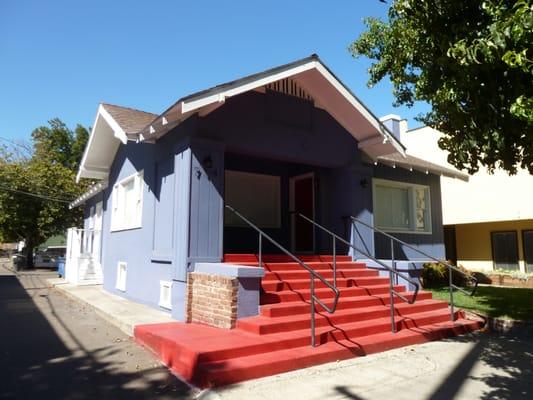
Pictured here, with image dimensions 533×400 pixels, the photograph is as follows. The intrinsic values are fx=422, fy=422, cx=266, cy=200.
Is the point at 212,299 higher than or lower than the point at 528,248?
lower

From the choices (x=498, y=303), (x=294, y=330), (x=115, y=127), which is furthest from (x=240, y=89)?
(x=498, y=303)

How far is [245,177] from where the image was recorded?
1108 cm

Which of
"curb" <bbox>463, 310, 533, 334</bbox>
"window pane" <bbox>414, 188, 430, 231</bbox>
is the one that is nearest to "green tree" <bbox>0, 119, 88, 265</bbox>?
"window pane" <bbox>414, 188, 430, 231</bbox>

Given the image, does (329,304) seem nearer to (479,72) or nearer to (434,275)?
(479,72)

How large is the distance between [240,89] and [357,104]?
117 inches

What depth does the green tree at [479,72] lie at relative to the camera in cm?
386

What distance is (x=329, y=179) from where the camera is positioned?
10.2 metres

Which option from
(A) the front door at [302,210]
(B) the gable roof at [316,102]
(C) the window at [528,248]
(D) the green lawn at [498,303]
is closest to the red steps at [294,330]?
(D) the green lawn at [498,303]

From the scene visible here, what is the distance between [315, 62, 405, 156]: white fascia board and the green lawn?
3681 mm

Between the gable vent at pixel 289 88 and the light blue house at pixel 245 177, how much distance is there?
2 centimetres

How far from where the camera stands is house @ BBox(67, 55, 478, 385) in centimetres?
618

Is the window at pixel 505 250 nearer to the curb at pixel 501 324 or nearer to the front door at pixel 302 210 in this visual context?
the curb at pixel 501 324

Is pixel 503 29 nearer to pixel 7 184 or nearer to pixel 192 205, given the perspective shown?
pixel 192 205

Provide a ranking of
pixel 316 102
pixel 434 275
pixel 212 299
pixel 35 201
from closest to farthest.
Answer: pixel 212 299 → pixel 316 102 → pixel 434 275 → pixel 35 201
